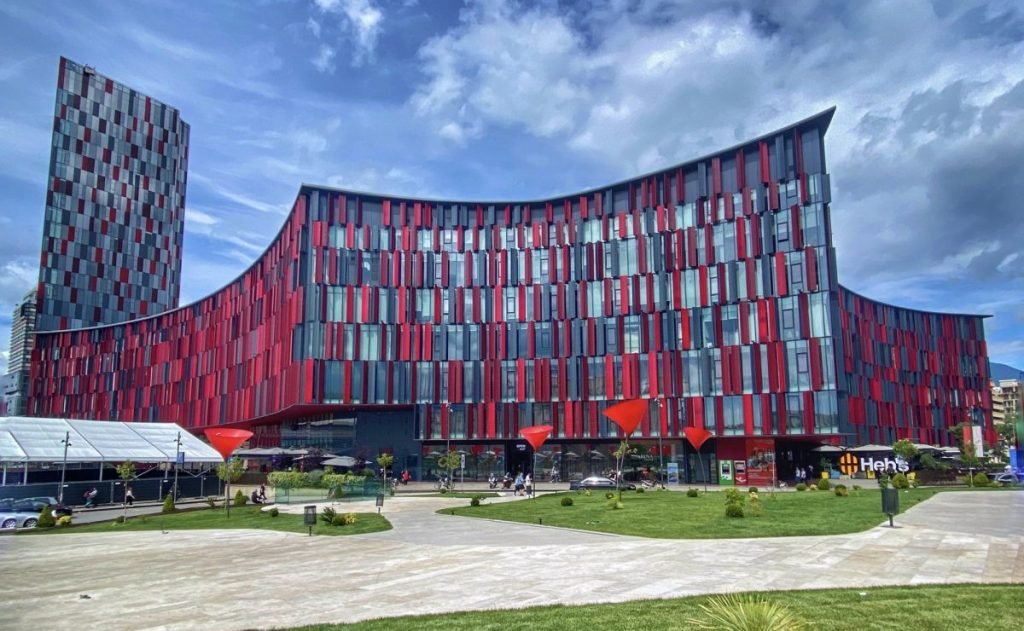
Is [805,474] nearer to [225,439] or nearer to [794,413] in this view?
[794,413]

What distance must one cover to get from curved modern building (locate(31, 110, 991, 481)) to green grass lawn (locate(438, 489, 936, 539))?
2561cm

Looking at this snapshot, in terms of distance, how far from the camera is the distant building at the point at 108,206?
12262cm

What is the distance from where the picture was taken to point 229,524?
34.0m

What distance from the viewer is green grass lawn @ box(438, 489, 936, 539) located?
991 inches

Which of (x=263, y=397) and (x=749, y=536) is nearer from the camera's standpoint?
(x=749, y=536)

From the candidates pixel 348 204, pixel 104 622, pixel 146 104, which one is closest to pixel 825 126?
pixel 348 204

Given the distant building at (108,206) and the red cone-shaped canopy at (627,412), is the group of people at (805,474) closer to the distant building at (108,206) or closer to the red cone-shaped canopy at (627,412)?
the red cone-shaped canopy at (627,412)

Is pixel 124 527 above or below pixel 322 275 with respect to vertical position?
below

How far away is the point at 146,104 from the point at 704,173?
362 ft

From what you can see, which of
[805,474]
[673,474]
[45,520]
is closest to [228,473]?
[45,520]

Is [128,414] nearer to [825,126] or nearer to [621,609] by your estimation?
[825,126]

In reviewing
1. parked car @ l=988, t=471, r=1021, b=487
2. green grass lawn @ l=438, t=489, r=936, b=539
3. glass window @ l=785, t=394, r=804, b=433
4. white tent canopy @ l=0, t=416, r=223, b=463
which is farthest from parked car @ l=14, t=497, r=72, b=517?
parked car @ l=988, t=471, r=1021, b=487

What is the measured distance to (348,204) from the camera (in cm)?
7806

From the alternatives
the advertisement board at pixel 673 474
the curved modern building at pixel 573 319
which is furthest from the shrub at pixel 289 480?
the advertisement board at pixel 673 474
